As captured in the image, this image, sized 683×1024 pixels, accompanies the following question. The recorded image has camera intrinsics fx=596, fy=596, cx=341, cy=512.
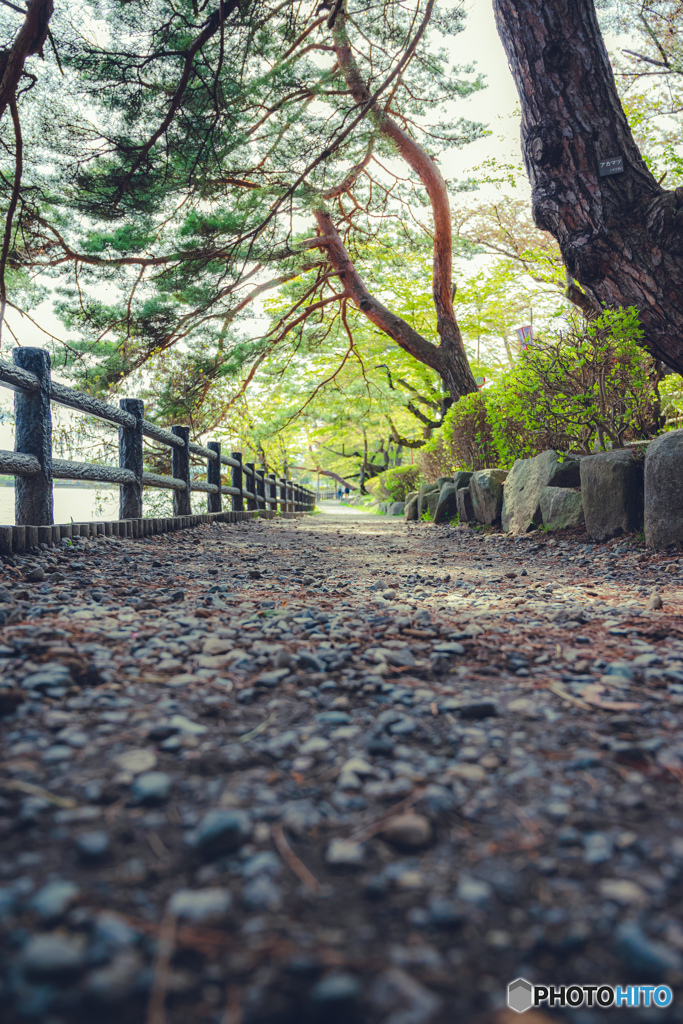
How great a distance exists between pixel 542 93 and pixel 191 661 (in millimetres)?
5792

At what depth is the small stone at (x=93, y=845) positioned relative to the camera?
90cm

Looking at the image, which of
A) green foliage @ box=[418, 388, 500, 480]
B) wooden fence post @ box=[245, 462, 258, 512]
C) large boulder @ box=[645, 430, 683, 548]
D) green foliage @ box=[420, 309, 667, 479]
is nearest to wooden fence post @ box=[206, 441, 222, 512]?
wooden fence post @ box=[245, 462, 258, 512]

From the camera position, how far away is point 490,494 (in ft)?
22.6

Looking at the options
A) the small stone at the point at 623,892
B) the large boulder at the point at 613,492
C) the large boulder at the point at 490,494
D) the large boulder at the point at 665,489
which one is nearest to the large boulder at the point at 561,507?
the large boulder at the point at 613,492

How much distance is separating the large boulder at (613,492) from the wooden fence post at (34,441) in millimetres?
3917

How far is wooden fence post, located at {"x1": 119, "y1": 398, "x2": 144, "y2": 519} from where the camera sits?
208 inches

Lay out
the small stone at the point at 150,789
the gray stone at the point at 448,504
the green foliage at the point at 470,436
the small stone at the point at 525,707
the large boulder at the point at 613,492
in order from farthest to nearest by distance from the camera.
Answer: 1. the gray stone at the point at 448,504
2. the green foliage at the point at 470,436
3. the large boulder at the point at 613,492
4. the small stone at the point at 525,707
5. the small stone at the point at 150,789

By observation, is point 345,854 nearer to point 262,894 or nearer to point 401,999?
point 262,894

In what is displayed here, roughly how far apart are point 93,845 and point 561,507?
499 centimetres

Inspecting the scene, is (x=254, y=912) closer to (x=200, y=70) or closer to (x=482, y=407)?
(x=200, y=70)

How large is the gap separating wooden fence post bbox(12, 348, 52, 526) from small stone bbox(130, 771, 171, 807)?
3014 millimetres

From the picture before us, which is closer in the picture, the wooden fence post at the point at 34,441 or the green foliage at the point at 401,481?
the wooden fence post at the point at 34,441

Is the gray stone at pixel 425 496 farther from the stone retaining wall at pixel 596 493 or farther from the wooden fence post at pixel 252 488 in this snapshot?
the stone retaining wall at pixel 596 493

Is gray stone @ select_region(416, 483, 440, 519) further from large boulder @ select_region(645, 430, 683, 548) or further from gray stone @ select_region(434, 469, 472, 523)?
large boulder @ select_region(645, 430, 683, 548)
